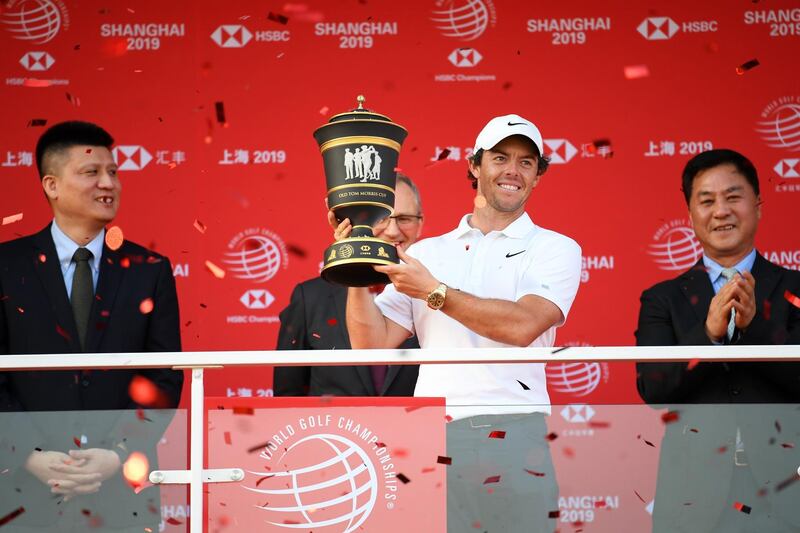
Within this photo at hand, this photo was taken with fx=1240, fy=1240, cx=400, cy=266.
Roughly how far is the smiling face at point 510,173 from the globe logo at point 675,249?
200 cm

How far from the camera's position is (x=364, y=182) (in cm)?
352

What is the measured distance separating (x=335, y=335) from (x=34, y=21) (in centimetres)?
229

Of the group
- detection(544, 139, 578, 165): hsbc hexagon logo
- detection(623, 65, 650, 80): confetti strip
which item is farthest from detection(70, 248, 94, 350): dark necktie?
detection(623, 65, 650, 80): confetti strip

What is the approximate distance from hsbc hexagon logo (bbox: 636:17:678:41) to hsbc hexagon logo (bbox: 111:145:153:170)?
2443 mm

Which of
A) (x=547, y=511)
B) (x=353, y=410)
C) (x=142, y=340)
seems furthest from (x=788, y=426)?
(x=142, y=340)

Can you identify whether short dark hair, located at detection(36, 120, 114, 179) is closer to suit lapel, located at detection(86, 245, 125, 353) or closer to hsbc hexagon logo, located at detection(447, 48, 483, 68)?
suit lapel, located at detection(86, 245, 125, 353)

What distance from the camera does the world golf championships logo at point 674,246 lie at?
227 inches

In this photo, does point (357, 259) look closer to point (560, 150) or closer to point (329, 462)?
point (329, 462)

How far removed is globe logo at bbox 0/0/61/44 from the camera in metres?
5.95

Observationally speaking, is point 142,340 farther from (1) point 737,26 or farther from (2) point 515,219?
(1) point 737,26

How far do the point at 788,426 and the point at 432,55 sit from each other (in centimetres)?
330

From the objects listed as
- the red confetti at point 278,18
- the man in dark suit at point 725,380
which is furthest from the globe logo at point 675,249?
the red confetti at point 278,18

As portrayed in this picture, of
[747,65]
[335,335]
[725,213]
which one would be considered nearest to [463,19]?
[747,65]

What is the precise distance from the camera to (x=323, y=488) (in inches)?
123
